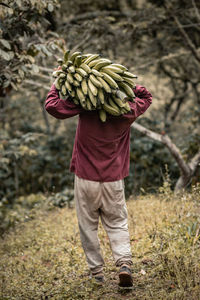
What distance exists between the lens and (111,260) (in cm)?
438

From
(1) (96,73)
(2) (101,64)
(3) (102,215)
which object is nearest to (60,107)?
(1) (96,73)

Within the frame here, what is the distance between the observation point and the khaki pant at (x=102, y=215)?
11.4 ft

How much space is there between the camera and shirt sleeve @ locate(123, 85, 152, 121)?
3.42 m

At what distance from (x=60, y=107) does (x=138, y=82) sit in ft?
23.9

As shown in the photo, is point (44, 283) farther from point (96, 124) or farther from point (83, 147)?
point (96, 124)

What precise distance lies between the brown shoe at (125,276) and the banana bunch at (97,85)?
1.41m

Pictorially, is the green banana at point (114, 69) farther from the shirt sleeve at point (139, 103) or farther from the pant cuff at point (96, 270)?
the pant cuff at point (96, 270)

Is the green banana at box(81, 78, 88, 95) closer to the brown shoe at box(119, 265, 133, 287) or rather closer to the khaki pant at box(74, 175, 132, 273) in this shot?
the khaki pant at box(74, 175, 132, 273)

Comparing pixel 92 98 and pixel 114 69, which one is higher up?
pixel 114 69

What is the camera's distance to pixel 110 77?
128 inches

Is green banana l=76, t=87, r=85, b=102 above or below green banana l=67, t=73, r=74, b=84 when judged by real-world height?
below

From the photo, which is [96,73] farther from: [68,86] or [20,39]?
[20,39]

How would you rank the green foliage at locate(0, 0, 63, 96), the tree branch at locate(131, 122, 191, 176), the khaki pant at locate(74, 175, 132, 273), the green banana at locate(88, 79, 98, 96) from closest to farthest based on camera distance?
the green banana at locate(88, 79, 98, 96) → the khaki pant at locate(74, 175, 132, 273) → the green foliage at locate(0, 0, 63, 96) → the tree branch at locate(131, 122, 191, 176)

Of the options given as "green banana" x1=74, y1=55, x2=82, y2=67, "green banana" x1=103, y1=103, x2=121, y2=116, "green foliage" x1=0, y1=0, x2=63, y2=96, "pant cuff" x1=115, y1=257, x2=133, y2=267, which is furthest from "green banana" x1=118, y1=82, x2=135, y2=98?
"green foliage" x1=0, y1=0, x2=63, y2=96
